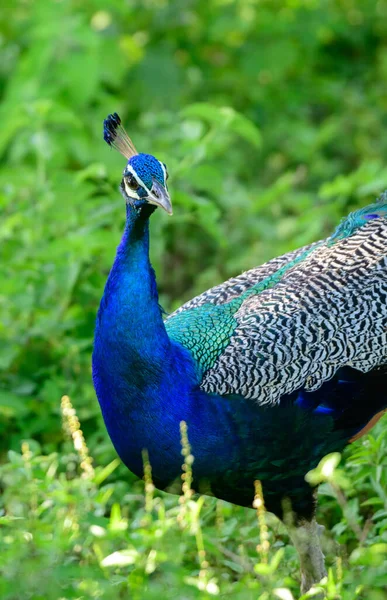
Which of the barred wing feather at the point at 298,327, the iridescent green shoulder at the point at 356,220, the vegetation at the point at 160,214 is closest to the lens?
the vegetation at the point at 160,214

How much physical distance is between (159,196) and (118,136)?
41 centimetres

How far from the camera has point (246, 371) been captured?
2805 millimetres

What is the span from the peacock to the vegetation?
124 millimetres

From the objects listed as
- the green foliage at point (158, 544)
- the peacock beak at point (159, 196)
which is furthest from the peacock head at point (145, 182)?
the green foliage at point (158, 544)

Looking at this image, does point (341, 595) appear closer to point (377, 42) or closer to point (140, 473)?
point (140, 473)

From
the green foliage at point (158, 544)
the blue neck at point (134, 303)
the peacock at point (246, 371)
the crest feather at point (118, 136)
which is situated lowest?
the green foliage at point (158, 544)

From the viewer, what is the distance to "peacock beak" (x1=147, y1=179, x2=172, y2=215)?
8.64 feet

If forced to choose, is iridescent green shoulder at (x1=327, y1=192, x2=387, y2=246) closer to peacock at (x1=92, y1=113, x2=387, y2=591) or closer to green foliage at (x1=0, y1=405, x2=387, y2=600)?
peacock at (x1=92, y1=113, x2=387, y2=591)

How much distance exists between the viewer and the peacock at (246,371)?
2713mm

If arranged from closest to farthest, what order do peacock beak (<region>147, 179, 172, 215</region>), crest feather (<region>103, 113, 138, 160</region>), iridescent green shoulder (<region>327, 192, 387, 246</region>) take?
peacock beak (<region>147, 179, 172, 215</region>)
crest feather (<region>103, 113, 138, 160</region>)
iridescent green shoulder (<region>327, 192, 387, 246</region>)

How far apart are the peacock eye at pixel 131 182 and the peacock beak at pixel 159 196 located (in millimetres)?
53

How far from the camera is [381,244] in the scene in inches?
120

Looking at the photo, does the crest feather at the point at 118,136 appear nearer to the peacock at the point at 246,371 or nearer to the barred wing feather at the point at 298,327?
the peacock at the point at 246,371

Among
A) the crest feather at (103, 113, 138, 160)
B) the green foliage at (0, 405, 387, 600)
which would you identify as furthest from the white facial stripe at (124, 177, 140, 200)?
the green foliage at (0, 405, 387, 600)
